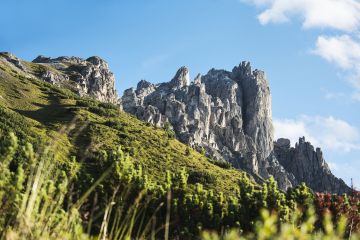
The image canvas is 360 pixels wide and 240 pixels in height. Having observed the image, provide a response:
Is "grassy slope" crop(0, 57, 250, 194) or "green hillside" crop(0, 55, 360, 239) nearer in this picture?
"green hillside" crop(0, 55, 360, 239)

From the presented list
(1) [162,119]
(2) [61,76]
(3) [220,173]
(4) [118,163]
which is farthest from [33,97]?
(4) [118,163]

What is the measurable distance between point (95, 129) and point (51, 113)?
439 inches

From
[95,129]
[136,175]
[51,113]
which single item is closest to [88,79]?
[51,113]

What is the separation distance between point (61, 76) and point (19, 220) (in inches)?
6660

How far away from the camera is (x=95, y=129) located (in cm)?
10044

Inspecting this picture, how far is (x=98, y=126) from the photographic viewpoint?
10294 centimetres

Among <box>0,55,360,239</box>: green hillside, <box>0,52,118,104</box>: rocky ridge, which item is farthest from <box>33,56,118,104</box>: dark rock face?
<box>0,55,360,239</box>: green hillside

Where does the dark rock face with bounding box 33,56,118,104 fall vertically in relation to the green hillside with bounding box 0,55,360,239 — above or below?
above

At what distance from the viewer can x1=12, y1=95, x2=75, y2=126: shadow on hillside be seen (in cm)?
9862

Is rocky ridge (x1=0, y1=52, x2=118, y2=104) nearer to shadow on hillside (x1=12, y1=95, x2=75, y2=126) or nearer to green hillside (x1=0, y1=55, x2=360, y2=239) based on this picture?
green hillside (x1=0, y1=55, x2=360, y2=239)

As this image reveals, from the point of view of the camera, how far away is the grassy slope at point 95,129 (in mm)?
88625

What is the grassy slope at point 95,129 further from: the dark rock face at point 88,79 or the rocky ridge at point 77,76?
the dark rock face at point 88,79

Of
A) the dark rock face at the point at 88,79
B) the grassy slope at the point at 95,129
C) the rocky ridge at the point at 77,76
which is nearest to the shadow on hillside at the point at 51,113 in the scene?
the grassy slope at the point at 95,129

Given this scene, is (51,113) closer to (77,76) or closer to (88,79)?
(77,76)
